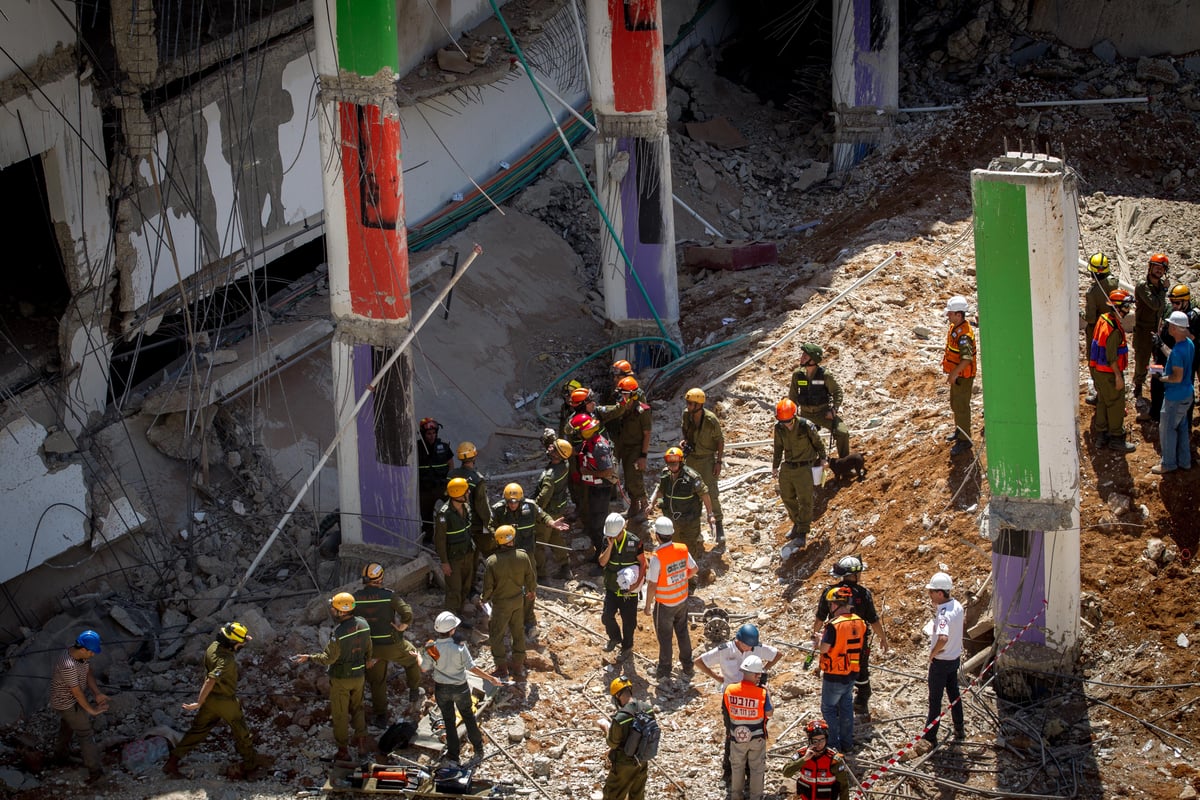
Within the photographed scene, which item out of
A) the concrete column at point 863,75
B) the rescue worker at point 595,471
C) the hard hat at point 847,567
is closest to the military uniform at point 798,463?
the rescue worker at point 595,471

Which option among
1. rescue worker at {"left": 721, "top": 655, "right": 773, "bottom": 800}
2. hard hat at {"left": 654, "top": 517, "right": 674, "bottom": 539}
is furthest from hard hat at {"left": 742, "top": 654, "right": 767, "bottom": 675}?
hard hat at {"left": 654, "top": 517, "right": 674, "bottom": 539}

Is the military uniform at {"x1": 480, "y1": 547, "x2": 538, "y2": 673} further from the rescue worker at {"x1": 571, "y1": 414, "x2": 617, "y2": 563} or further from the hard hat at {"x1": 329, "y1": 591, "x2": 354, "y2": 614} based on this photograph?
the rescue worker at {"x1": 571, "y1": 414, "x2": 617, "y2": 563}

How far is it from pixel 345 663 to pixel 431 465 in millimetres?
3568

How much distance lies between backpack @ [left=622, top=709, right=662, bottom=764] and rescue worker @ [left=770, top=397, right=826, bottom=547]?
386cm

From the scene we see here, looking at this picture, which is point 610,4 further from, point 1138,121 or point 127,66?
point 1138,121

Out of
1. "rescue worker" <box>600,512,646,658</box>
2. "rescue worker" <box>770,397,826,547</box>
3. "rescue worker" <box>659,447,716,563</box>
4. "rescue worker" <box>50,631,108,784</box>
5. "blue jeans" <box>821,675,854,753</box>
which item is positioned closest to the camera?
"blue jeans" <box>821,675,854,753</box>

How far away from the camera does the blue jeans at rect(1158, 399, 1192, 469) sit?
37.2ft

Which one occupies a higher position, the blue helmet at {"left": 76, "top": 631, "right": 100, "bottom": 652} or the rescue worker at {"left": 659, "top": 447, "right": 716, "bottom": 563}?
the rescue worker at {"left": 659, "top": 447, "right": 716, "bottom": 563}

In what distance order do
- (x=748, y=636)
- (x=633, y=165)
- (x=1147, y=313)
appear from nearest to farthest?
(x=748, y=636) < (x=1147, y=313) < (x=633, y=165)

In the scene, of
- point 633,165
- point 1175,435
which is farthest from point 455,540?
point 633,165

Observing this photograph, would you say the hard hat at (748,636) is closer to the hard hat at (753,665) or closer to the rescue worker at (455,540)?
the hard hat at (753,665)

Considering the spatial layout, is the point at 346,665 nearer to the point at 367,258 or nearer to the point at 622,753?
the point at 622,753

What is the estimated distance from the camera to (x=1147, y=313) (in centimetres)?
1297

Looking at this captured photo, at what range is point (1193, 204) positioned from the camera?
17.8 m
